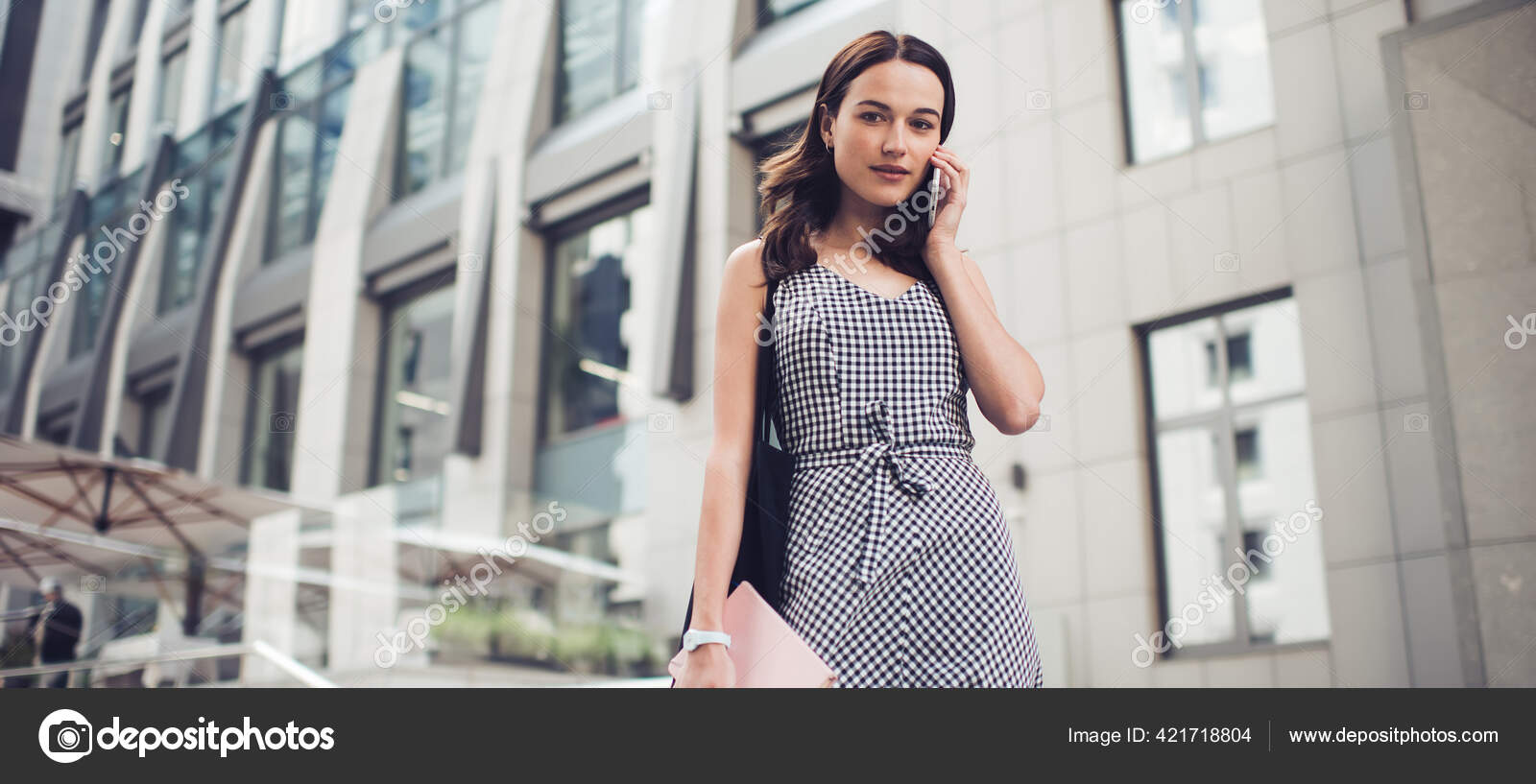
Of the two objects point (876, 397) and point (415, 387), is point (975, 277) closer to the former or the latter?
point (876, 397)

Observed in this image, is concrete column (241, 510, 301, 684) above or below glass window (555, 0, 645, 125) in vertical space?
below

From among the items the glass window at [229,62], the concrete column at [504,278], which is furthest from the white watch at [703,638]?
the glass window at [229,62]

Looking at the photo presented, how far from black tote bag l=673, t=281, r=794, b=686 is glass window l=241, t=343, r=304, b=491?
17499 mm

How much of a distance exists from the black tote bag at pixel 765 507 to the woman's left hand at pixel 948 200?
10.1 inches

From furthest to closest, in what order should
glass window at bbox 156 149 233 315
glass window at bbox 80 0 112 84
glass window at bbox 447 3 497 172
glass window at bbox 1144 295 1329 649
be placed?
glass window at bbox 80 0 112 84 < glass window at bbox 156 149 233 315 < glass window at bbox 447 3 497 172 < glass window at bbox 1144 295 1329 649

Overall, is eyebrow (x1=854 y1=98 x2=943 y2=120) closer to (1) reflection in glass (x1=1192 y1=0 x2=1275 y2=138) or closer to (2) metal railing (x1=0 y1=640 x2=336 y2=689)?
(2) metal railing (x1=0 y1=640 x2=336 y2=689)

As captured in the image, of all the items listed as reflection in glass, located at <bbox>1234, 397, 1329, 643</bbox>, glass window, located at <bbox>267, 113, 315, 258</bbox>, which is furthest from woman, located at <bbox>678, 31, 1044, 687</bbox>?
glass window, located at <bbox>267, 113, 315, 258</bbox>

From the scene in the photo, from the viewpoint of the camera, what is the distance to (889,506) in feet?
5.04

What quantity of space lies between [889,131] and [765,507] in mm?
521

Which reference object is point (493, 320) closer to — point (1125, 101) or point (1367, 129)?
point (1125, 101)

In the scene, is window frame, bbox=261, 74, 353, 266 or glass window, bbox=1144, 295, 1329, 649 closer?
glass window, bbox=1144, 295, 1329, 649

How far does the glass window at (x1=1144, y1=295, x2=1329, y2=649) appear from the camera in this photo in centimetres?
876

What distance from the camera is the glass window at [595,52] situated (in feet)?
49.8
